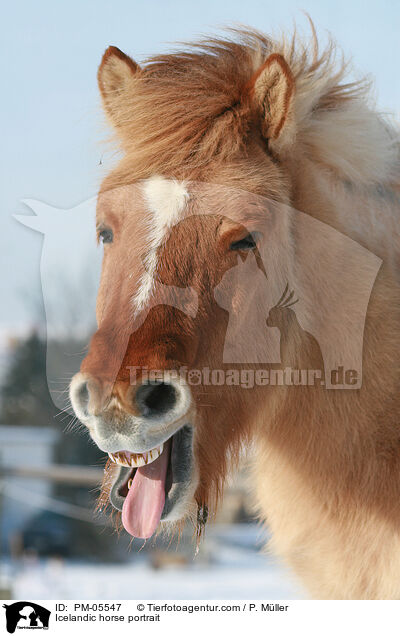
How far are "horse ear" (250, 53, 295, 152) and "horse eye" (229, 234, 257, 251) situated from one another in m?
0.38

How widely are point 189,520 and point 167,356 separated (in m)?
0.68

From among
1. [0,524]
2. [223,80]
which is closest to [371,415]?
[223,80]

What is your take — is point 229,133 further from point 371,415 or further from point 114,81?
point 371,415

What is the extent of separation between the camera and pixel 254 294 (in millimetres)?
1833

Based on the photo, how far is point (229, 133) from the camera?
6.19ft

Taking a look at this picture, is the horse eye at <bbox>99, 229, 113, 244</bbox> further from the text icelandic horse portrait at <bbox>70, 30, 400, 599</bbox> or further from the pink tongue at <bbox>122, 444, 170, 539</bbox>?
the pink tongue at <bbox>122, 444, 170, 539</bbox>

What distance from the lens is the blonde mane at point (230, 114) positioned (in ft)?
6.13

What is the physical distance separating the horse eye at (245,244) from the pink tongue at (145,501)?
2.16ft

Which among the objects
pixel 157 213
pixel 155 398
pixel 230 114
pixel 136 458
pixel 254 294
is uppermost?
pixel 230 114

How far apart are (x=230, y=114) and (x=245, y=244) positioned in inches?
18.4

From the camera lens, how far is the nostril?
1.53 m
